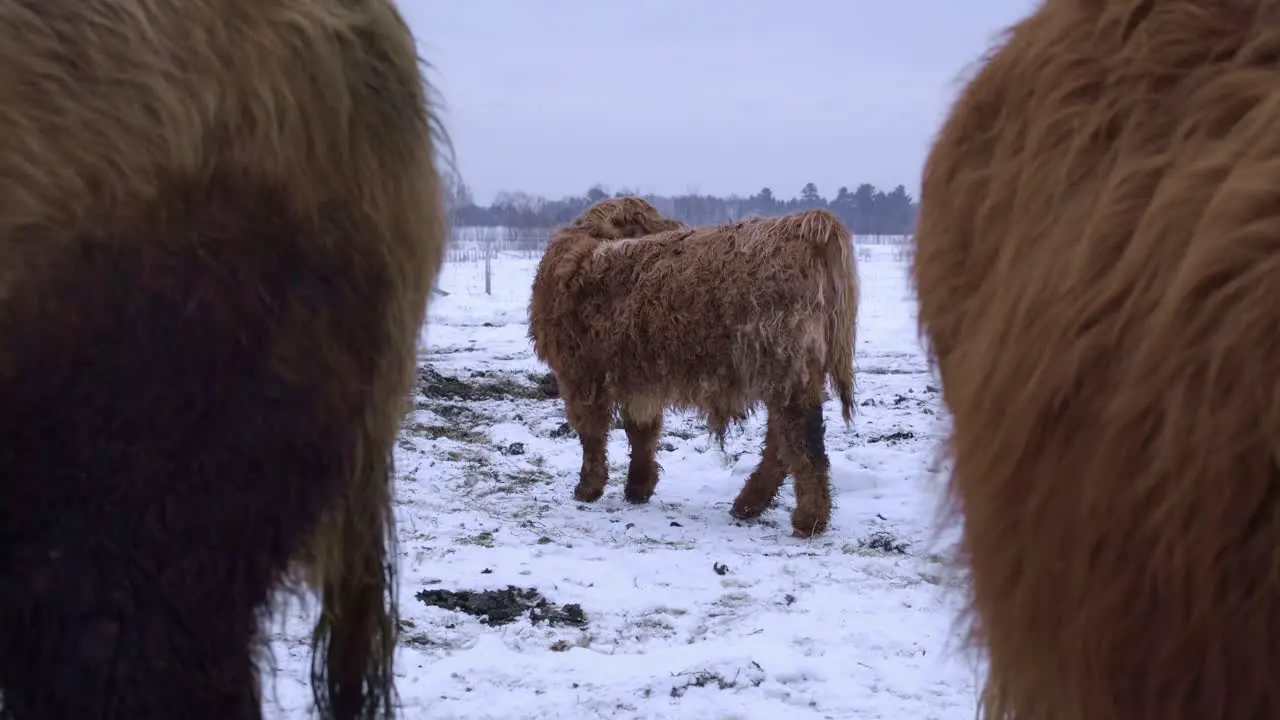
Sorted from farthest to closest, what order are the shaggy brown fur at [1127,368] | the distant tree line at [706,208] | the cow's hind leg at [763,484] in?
the distant tree line at [706,208] → the cow's hind leg at [763,484] → the shaggy brown fur at [1127,368]

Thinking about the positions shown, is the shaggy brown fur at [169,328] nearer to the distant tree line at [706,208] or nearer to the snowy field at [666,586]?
the snowy field at [666,586]

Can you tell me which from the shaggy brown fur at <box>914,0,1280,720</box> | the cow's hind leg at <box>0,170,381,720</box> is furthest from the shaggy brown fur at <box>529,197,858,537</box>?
the cow's hind leg at <box>0,170,381,720</box>

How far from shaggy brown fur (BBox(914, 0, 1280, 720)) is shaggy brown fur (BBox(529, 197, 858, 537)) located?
4.47m

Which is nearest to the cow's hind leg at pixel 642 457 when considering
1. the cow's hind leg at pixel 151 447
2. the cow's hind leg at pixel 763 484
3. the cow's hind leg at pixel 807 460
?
the cow's hind leg at pixel 763 484

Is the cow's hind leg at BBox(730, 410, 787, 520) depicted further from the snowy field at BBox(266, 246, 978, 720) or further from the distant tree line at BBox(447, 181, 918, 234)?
the distant tree line at BBox(447, 181, 918, 234)

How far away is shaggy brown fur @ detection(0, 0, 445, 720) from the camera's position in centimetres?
133

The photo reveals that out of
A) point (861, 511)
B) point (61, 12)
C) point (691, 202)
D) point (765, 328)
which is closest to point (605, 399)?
point (765, 328)

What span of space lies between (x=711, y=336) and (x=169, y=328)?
5.03m

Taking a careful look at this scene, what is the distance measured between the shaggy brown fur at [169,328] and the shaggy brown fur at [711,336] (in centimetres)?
470

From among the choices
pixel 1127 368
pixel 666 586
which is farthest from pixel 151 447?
pixel 666 586

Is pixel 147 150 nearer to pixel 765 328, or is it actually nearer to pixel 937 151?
pixel 937 151

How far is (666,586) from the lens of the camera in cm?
497

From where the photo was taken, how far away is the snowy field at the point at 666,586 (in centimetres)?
359

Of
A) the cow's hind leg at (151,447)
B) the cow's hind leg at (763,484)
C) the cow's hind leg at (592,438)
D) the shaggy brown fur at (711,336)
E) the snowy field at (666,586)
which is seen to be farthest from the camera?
the cow's hind leg at (592,438)
